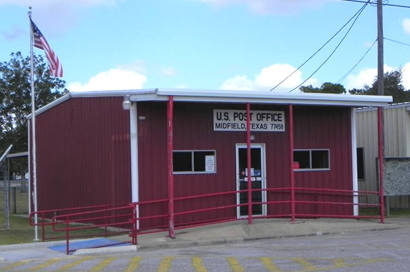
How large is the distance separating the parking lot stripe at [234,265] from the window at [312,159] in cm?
759

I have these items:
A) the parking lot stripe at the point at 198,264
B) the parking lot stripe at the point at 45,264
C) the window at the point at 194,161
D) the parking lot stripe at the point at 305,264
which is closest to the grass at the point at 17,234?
the parking lot stripe at the point at 45,264

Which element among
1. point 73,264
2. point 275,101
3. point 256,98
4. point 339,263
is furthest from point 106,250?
point 275,101

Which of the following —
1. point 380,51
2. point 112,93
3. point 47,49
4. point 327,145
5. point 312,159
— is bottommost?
point 312,159

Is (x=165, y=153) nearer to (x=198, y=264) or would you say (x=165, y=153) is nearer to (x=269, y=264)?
(x=198, y=264)

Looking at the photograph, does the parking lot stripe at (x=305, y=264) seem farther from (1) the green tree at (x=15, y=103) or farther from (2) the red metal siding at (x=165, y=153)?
(1) the green tree at (x=15, y=103)

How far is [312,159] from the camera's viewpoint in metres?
19.0

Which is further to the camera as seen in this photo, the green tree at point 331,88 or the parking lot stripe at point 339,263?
the green tree at point 331,88

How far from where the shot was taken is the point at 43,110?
2219 centimetres

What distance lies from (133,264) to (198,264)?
48.7 inches

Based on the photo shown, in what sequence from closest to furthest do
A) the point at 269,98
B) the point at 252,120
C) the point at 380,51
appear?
the point at 269,98, the point at 252,120, the point at 380,51

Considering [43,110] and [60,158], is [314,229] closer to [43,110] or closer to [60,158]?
[60,158]

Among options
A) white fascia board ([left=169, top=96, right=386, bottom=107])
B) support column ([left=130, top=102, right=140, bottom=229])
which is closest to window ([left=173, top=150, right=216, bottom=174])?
support column ([left=130, top=102, right=140, bottom=229])

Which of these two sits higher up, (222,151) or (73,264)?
(222,151)

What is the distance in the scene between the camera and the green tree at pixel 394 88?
5884 cm
